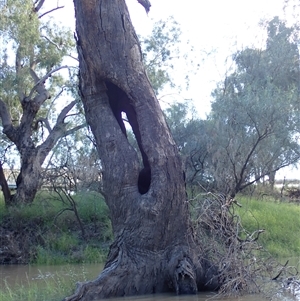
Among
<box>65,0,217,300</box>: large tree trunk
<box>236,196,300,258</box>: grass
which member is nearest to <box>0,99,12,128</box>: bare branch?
<box>236,196,300,258</box>: grass

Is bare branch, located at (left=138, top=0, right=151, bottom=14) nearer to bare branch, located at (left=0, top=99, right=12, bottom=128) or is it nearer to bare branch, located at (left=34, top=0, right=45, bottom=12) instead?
bare branch, located at (left=0, top=99, right=12, bottom=128)

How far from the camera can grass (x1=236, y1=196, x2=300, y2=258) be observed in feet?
58.3

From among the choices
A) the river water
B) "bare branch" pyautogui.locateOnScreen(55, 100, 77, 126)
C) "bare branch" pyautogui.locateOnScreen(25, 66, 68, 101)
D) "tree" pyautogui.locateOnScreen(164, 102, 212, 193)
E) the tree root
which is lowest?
the river water

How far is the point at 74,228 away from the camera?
2014 cm

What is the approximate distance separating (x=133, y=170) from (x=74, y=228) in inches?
406

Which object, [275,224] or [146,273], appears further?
Result: [275,224]

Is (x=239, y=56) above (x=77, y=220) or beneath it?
above

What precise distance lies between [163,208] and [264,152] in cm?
1243

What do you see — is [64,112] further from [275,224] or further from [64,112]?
[275,224]

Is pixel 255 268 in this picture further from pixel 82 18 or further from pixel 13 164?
pixel 13 164

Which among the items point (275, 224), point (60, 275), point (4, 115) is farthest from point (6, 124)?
point (60, 275)

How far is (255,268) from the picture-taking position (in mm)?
10102

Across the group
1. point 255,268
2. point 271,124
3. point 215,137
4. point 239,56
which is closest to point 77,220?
point 215,137

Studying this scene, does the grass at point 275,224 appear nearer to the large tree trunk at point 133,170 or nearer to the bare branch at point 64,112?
the large tree trunk at point 133,170
